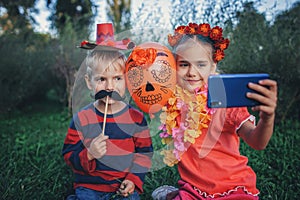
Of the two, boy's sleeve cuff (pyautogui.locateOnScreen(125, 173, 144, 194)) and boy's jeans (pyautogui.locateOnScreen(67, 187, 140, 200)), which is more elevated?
boy's sleeve cuff (pyautogui.locateOnScreen(125, 173, 144, 194))

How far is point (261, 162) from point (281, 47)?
1949 millimetres

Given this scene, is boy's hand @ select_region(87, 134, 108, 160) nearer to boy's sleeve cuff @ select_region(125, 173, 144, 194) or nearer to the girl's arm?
boy's sleeve cuff @ select_region(125, 173, 144, 194)

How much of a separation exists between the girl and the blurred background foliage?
1576mm

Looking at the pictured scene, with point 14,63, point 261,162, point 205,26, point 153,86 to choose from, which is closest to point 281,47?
point 261,162

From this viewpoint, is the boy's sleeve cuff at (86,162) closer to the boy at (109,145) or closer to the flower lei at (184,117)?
the boy at (109,145)

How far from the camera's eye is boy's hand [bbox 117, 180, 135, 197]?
7.52 ft

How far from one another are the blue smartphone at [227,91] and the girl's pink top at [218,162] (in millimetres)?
320

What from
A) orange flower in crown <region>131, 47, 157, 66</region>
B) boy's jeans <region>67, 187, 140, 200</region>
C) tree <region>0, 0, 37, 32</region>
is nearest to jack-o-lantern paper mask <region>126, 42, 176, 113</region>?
orange flower in crown <region>131, 47, 157, 66</region>

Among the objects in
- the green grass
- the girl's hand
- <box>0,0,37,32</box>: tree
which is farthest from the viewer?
<box>0,0,37,32</box>: tree

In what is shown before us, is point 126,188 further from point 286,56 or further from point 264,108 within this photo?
point 286,56

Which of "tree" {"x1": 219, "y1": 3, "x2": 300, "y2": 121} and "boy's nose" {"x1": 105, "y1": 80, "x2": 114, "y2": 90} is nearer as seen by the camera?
"boy's nose" {"x1": 105, "y1": 80, "x2": 114, "y2": 90}

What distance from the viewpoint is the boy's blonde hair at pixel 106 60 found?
7.20 feet

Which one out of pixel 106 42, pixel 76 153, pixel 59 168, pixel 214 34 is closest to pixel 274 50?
pixel 214 34

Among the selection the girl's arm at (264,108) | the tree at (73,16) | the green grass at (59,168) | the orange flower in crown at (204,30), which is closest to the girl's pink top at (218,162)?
the girl's arm at (264,108)
